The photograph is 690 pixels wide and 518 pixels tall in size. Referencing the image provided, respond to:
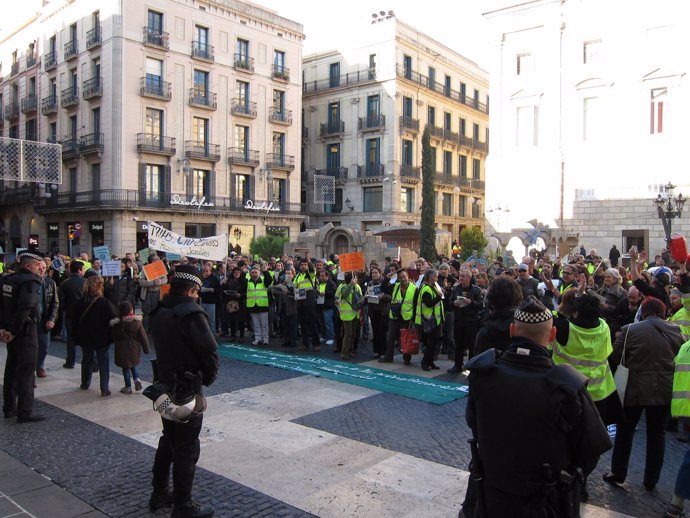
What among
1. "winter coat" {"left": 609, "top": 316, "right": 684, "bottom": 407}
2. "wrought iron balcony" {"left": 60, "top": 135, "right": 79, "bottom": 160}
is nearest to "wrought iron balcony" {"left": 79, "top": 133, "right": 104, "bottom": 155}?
"wrought iron balcony" {"left": 60, "top": 135, "right": 79, "bottom": 160}

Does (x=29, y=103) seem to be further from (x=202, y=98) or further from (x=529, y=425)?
(x=529, y=425)

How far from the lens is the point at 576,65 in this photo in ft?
88.2

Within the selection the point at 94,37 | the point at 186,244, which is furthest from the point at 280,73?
the point at 186,244

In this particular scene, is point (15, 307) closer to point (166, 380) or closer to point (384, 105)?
point (166, 380)

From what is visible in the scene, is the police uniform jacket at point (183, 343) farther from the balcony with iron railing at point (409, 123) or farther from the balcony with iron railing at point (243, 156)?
the balcony with iron railing at point (409, 123)

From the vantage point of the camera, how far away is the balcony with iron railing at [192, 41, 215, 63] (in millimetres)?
35722

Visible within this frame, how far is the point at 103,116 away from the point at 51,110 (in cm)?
670

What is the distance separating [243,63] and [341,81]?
384 inches

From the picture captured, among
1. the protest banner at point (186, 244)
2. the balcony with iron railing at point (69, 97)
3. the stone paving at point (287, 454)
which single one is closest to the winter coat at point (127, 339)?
the stone paving at point (287, 454)

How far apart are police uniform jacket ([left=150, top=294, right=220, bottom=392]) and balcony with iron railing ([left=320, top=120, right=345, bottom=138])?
42192mm

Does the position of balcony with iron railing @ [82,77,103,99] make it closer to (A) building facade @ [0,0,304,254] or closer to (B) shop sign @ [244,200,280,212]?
(A) building facade @ [0,0,304,254]

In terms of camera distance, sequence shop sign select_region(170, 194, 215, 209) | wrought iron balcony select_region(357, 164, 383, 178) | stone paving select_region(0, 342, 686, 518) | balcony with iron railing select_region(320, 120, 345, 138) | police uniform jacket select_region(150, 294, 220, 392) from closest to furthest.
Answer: police uniform jacket select_region(150, 294, 220, 392) < stone paving select_region(0, 342, 686, 518) < shop sign select_region(170, 194, 215, 209) < wrought iron balcony select_region(357, 164, 383, 178) < balcony with iron railing select_region(320, 120, 345, 138)

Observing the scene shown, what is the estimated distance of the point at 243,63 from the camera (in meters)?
38.1

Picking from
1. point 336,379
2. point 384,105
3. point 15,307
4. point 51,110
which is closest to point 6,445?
point 15,307
